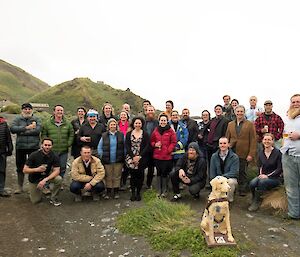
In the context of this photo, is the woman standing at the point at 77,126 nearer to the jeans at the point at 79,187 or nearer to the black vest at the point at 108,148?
the black vest at the point at 108,148

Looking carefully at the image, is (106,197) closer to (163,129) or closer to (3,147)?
(163,129)

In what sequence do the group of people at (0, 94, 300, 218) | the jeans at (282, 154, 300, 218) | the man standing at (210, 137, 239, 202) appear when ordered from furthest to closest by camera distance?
the group of people at (0, 94, 300, 218) < the man standing at (210, 137, 239, 202) < the jeans at (282, 154, 300, 218)

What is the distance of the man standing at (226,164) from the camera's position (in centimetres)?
827

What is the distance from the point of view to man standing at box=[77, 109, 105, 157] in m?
9.38

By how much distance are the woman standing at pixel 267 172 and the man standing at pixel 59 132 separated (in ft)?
17.6

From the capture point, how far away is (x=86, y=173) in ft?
29.1

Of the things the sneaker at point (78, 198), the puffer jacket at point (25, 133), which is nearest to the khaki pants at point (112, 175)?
the sneaker at point (78, 198)

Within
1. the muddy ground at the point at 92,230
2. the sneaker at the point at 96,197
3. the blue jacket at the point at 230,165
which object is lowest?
the muddy ground at the point at 92,230

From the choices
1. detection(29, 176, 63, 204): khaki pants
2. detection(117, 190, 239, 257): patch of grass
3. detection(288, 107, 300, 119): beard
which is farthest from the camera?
detection(29, 176, 63, 204): khaki pants

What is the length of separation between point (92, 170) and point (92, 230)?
2011mm

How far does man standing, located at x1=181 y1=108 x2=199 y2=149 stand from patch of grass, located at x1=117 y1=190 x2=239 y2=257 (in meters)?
2.94

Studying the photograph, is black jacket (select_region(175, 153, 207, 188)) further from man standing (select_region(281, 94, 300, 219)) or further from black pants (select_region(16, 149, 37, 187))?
black pants (select_region(16, 149, 37, 187))

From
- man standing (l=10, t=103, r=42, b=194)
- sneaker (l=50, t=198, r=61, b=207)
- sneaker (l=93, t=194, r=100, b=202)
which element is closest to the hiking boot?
sneaker (l=93, t=194, r=100, b=202)

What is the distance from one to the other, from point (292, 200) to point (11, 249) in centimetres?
610
